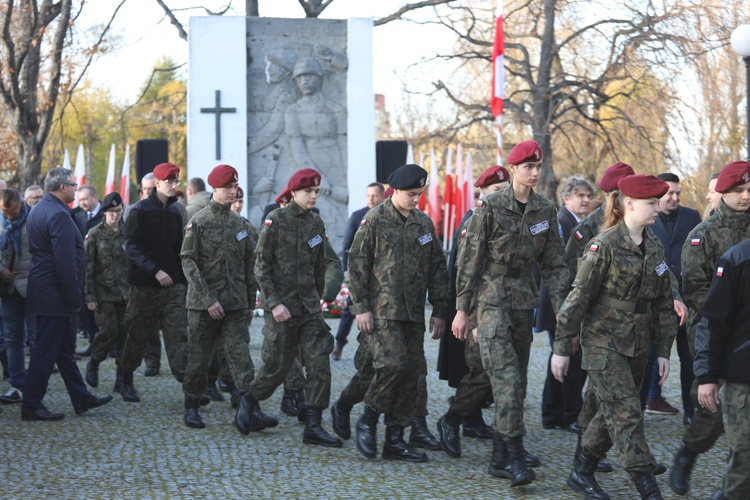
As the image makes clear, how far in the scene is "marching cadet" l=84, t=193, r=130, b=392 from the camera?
10672 mm

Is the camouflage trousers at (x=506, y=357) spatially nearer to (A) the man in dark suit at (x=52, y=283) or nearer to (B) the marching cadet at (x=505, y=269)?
(B) the marching cadet at (x=505, y=269)

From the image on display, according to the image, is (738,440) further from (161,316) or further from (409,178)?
(161,316)

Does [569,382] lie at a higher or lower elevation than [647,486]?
higher

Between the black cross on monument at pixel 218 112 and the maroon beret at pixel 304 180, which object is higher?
the black cross on monument at pixel 218 112

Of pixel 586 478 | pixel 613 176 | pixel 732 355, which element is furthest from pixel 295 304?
pixel 732 355

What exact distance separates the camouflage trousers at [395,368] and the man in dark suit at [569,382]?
4.87ft

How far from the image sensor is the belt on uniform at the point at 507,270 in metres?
6.77

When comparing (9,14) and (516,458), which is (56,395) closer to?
(516,458)

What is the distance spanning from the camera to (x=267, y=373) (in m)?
7.94

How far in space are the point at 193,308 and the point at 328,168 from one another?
10.6 metres

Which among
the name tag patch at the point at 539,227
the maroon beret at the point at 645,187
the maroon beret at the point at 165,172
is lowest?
Answer: the name tag patch at the point at 539,227

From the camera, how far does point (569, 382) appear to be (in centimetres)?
839

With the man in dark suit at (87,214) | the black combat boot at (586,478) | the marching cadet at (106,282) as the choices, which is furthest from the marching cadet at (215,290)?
the man in dark suit at (87,214)

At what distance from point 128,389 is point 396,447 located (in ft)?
11.3
